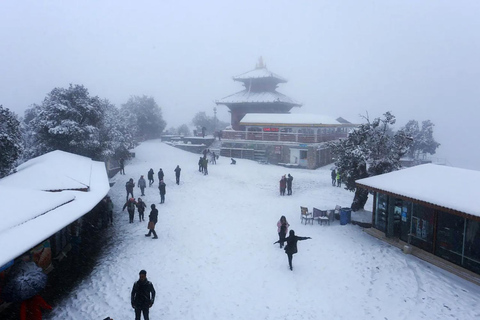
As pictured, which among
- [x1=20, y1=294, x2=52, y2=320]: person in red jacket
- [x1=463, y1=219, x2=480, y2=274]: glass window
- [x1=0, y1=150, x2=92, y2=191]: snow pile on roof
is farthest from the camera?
[x1=0, y1=150, x2=92, y2=191]: snow pile on roof

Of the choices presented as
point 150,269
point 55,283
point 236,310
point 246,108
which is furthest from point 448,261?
point 246,108

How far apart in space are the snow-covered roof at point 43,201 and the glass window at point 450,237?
1348cm

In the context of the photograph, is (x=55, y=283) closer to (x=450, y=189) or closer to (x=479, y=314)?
(x=479, y=314)

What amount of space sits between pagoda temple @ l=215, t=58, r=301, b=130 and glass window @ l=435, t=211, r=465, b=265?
115 ft

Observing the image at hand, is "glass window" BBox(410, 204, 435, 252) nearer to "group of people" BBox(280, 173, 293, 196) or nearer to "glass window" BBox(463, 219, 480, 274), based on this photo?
"glass window" BBox(463, 219, 480, 274)

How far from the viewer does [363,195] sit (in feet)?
60.4

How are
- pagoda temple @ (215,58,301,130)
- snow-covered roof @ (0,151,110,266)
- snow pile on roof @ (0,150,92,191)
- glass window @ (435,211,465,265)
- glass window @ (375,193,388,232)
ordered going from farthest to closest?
1. pagoda temple @ (215,58,301,130)
2. glass window @ (375,193,388,232)
3. snow pile on roof @ (0,150,92,191)
4. glass window @ (435,211,465,265)
5. snow-covered roof @ (0,151,110,266)

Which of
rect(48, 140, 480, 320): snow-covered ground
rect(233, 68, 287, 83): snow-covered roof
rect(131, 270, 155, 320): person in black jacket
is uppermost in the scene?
rect(233, 68, 287, 83): snow-covered roof

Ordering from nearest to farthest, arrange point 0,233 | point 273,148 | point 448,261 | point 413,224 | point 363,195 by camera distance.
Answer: point 0,233, point 448,261, point 413,224, point 363,195, point 273,148

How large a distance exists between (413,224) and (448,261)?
6.34ft

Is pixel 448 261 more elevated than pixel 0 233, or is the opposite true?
pixel 0 233

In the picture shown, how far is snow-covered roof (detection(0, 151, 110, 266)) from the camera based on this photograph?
827 centimetres

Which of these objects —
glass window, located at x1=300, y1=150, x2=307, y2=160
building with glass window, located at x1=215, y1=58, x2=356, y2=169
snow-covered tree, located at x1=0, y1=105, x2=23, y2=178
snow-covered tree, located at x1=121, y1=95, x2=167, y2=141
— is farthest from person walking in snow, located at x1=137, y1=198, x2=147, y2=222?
snow-covered tree, located at x1=121, y1=95, x2=167, y2=141

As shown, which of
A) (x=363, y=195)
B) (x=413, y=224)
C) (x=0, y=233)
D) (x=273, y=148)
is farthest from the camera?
(x=273, y=148)
